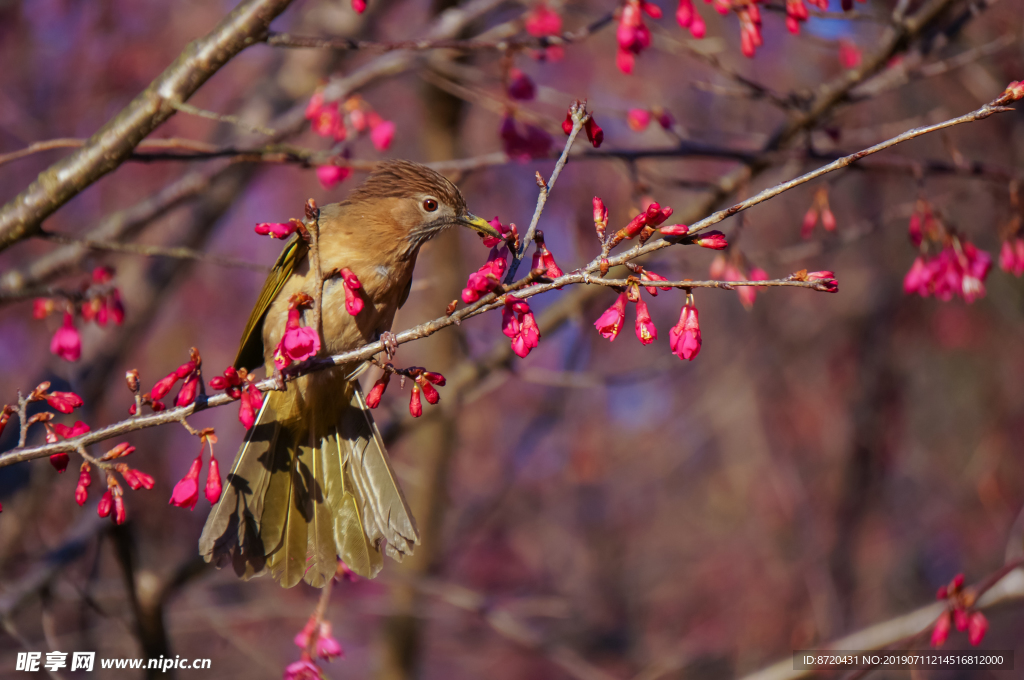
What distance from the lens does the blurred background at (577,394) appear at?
4891 mm

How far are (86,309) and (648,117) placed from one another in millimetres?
2542

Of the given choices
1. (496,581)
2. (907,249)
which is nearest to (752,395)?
(907,249)

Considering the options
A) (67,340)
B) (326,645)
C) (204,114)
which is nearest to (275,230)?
(204,114)

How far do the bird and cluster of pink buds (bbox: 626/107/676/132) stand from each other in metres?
0.92

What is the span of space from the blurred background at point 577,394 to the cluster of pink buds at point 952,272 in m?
0.68

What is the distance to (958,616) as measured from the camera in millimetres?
3207

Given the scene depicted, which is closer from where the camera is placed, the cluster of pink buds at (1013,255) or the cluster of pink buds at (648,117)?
the cluster of pink buds at (1013,255)

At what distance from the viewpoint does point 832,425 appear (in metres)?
8.95

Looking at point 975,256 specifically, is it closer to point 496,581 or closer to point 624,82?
point 624,82

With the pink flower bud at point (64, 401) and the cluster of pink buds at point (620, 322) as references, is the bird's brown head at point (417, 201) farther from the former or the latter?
the pink flower bud at point (64, 401)

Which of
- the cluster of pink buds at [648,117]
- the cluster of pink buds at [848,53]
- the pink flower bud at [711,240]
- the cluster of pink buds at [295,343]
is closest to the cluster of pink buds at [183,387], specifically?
the cluster of pink buds at [295,343]

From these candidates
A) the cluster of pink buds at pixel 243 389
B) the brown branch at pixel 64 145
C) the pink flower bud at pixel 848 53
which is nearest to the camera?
the cluster of pink buds at pixel 243 389

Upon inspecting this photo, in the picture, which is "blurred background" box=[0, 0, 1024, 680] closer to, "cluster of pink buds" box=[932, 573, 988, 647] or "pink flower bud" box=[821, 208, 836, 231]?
"pink flower bud" box=[821, 208, 836, 231]

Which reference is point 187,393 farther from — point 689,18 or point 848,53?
point 848,53
